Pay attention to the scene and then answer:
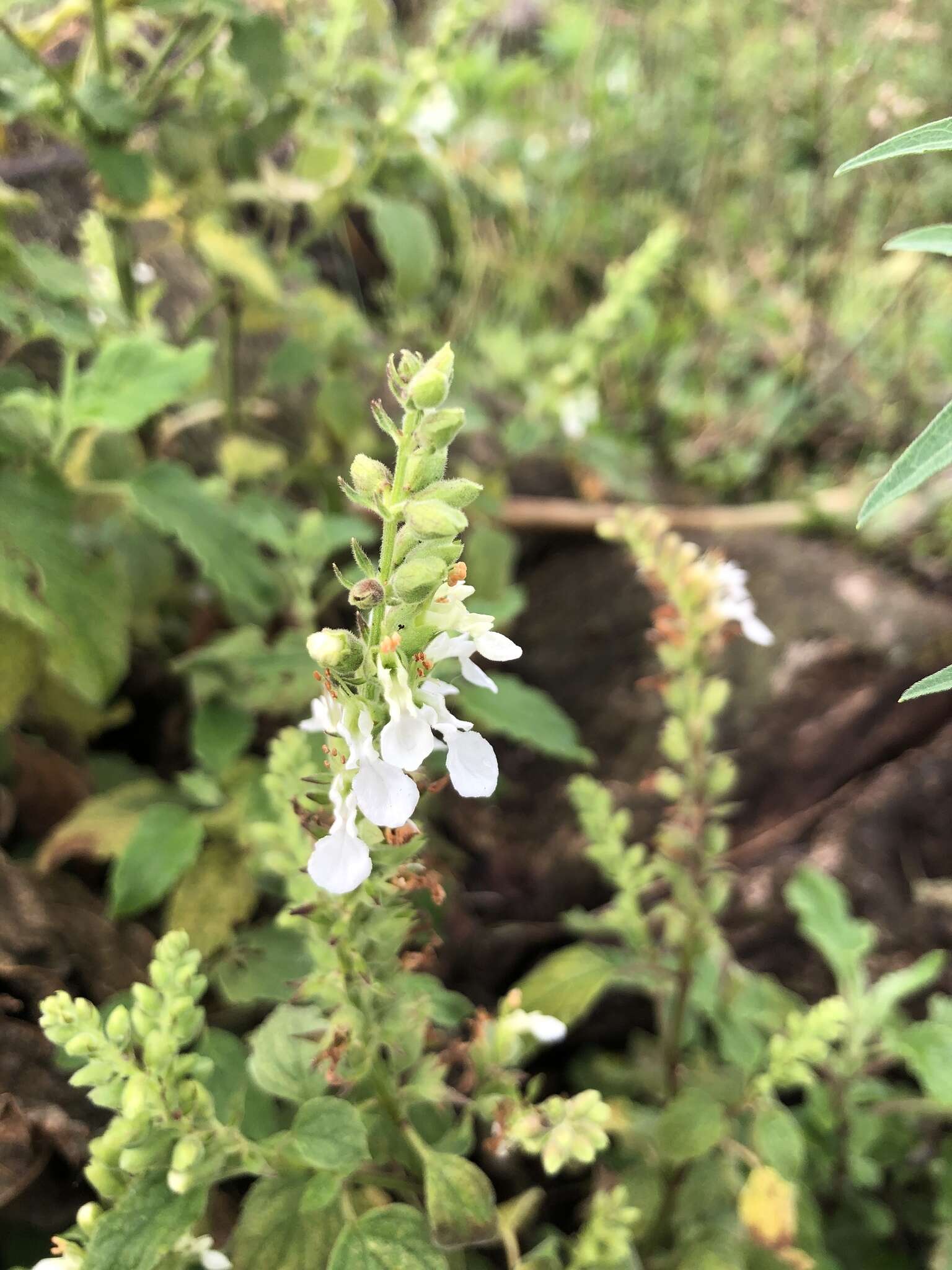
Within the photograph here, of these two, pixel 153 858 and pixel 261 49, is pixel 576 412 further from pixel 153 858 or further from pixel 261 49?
pixel 153 858

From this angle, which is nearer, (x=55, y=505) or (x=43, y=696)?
(x=55, y=505)

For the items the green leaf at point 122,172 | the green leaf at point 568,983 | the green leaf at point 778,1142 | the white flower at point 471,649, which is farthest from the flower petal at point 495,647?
the green leaf at point 122,172

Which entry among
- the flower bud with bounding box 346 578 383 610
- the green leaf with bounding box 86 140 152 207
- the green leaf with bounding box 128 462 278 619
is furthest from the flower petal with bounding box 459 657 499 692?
the green leaf with bounding box 86 140 152 207

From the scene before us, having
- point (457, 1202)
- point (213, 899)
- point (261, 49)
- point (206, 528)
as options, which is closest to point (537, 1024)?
point (457, 1202)

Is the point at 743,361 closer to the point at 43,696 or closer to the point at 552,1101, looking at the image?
the point at 43,696

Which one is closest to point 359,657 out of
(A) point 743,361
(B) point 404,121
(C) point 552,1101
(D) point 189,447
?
(C) point 552,1101

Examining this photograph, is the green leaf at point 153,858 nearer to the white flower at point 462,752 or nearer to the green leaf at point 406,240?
the white flower at point 462,752
